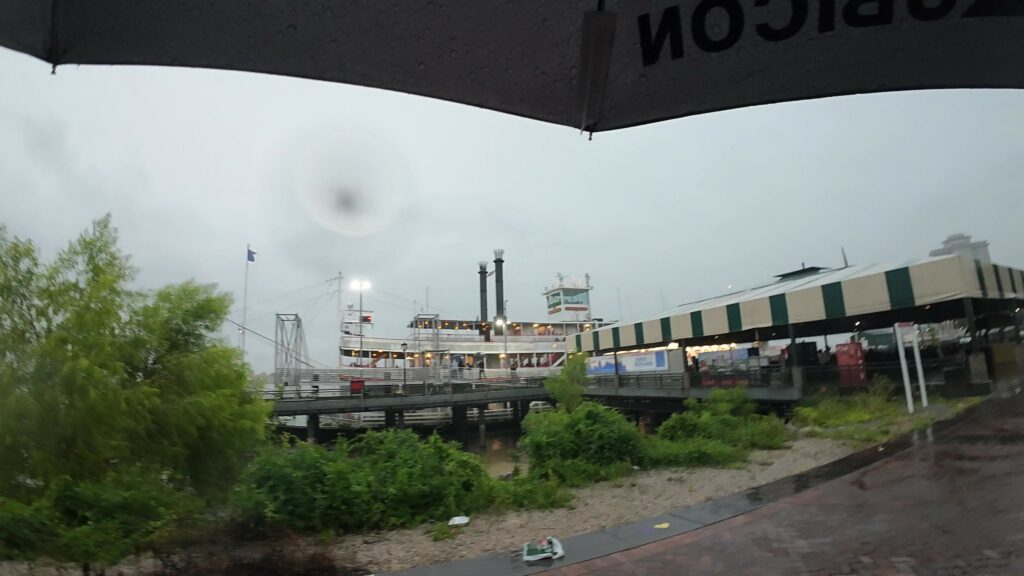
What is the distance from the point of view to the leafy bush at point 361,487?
6.34m

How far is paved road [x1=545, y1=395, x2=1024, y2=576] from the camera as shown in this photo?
14.3ft

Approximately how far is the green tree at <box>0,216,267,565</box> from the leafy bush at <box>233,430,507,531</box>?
480mm

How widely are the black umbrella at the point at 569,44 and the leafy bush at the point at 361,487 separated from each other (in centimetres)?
589

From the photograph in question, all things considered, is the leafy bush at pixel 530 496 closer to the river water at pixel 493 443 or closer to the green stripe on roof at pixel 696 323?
the river water at pixel 493 443

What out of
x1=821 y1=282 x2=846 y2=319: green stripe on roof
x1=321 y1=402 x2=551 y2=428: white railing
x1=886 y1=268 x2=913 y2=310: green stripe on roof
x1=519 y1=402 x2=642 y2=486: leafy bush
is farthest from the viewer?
x1=321 y1=402 x2=551 y2=428: white railing

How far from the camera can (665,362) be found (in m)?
29.4

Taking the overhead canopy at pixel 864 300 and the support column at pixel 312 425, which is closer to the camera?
the overhead canopy at pixel 864 300

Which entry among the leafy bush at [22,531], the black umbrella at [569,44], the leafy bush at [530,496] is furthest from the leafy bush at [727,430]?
the leafy bush at [22,531]

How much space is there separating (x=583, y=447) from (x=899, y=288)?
13.8 m

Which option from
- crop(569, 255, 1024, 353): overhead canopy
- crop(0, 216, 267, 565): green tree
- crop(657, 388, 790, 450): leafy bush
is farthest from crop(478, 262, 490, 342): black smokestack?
crop(0, 216, 267, 565): green tree

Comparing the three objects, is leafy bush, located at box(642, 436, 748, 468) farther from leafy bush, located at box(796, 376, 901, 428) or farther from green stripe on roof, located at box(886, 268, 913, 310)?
green stripe on roof, located at box(886, 268, 913, 310)

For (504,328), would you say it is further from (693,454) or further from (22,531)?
(22,531)

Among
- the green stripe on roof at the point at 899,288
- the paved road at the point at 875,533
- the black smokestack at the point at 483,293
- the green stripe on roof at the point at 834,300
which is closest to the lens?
the paved road at the point at 875,533

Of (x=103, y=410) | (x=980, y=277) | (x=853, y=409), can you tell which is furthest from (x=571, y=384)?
(x=980, y=277)
